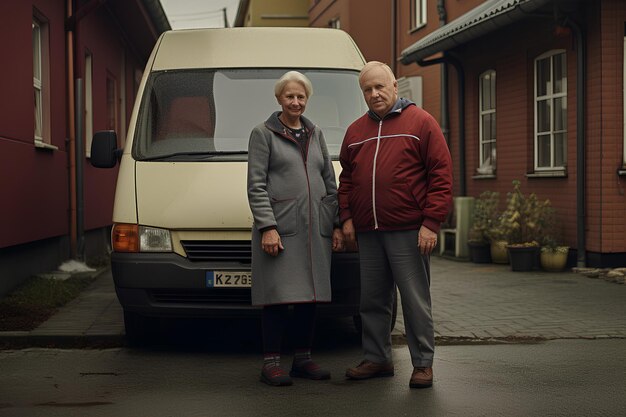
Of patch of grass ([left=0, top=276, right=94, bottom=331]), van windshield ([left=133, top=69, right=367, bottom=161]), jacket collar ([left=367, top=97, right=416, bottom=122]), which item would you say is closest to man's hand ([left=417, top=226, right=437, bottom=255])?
jacket collar ([left=367, top=97, right=416, bottom=122])

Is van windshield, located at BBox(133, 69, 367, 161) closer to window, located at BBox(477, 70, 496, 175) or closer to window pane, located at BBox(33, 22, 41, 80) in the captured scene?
window pane, located at BBox(33, 22, 41, 80)

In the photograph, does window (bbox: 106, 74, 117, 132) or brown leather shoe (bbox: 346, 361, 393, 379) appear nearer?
brown leather shoe (bbox: 346, 361, 393, 379)

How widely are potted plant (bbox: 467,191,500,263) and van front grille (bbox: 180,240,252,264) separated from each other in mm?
8215

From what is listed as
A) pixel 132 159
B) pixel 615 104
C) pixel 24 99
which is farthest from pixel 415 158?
pixel 615 104

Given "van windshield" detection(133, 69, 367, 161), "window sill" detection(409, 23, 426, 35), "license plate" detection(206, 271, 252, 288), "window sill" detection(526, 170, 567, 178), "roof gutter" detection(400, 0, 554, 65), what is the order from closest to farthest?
1. "license plate" detection(206, 271, 252, 288)
2. "van windshield" detection(133, 69, 367, 161)
3. "roof gutter" detection(400, 0, 554, 65)
4. "window sill" detection(526, 170, 567, 178)
5. "window sill" detection(409, 23, 426, 35)

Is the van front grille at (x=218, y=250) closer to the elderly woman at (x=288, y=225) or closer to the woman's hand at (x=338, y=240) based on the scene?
the elderly woman at (x=288, y=225)

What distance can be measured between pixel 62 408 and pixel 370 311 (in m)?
1.94

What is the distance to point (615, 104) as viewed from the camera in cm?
1266

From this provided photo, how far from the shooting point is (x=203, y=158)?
25.0 ft

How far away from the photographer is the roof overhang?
13.0m

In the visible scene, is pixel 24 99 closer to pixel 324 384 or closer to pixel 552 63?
pixel 324 384

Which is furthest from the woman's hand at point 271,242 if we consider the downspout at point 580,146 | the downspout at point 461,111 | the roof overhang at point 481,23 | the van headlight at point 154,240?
the downspout at point 461,111

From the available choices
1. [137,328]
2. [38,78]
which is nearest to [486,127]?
[38,78]

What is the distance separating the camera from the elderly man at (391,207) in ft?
20.2
